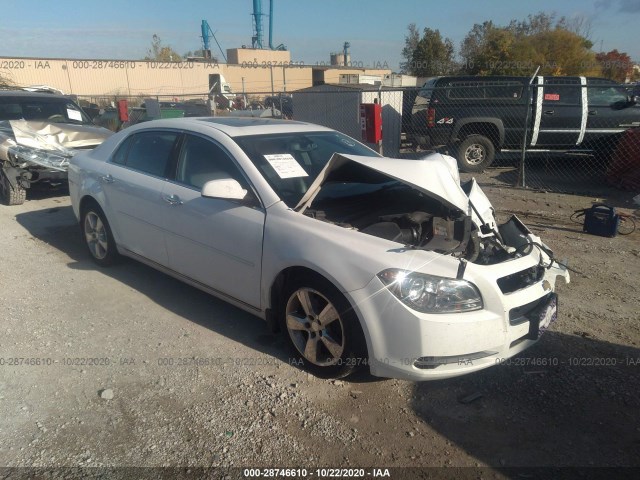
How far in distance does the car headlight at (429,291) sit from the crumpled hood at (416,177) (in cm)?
68

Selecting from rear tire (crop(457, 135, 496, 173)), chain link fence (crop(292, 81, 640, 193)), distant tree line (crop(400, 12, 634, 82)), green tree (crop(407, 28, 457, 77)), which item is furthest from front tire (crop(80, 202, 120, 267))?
green tree (crop(407, 28, 457, 77))

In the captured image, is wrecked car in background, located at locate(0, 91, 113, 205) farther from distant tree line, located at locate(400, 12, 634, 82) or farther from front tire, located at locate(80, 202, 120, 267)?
distant tree line, located at locate(400, 12, 634, 82)

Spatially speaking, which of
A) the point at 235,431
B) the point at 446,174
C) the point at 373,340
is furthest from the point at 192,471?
the point at 446,174

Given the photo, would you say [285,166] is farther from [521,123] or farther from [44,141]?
[521,123]

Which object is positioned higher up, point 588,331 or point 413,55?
point 413,55

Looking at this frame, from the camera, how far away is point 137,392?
10.8ft

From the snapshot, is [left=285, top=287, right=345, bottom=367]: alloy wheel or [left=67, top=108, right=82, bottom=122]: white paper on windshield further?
[left=67, top=108, right=82, bottom=122]: white paper on windshield

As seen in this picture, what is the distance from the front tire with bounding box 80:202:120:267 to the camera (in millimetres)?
5191

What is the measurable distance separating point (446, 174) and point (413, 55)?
41.6 metres

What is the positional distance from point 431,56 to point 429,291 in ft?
135

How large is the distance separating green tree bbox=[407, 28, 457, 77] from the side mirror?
39.6 metres

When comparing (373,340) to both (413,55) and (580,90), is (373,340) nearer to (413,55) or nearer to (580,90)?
(580,90)

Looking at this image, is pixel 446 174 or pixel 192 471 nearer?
pixel 192 471

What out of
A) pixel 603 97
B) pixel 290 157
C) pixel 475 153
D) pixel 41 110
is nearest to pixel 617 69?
pixel 603 97
